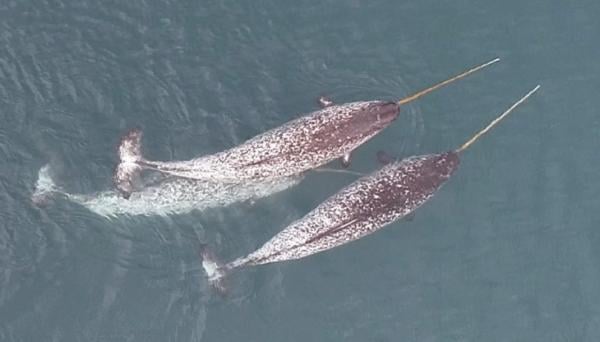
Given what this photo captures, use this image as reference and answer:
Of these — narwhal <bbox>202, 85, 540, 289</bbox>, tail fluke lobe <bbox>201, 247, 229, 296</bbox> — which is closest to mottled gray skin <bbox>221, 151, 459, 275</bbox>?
narwhal <bbox>202, 85, 540, 289</bbox>

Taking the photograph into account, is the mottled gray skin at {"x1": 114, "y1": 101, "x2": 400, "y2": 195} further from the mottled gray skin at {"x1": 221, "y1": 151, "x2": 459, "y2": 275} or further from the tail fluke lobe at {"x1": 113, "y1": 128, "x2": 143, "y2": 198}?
the mottled gray skin at {"x1": 221, "y1": 151, "x2": 459, "y2": 275}

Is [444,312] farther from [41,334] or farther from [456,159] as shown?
[41,334]

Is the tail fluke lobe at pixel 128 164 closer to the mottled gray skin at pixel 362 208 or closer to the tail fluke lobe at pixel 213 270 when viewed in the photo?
the tail fluke lobe at pixel 213 270

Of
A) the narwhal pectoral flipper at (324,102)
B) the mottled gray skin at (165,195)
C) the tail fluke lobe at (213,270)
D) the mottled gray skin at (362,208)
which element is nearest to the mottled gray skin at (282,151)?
the mottled gray skin at (165,195)

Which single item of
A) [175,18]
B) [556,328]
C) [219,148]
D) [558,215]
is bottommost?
[556,328]

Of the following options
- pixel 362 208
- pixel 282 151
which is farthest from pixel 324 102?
pixel 362 208

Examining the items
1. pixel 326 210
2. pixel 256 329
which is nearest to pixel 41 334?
pixel 256 329

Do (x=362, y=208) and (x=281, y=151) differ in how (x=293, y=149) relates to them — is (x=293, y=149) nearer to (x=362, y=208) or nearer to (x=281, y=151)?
(x=281, y=151)
